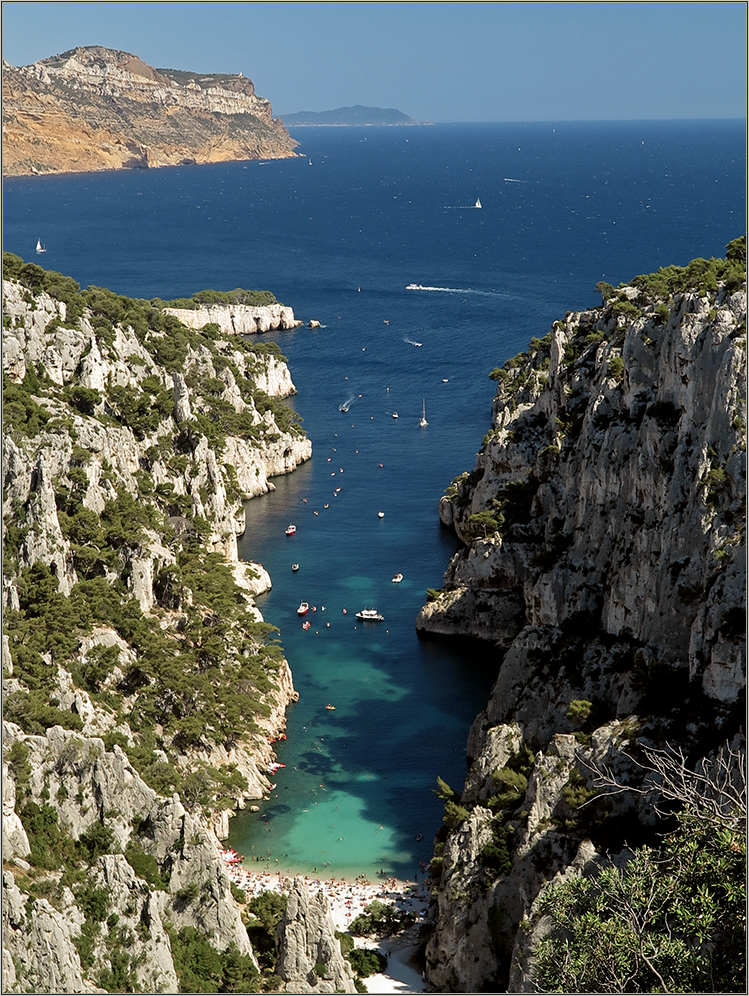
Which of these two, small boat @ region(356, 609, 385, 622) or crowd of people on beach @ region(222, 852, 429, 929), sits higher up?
small boat @ region(356, 609, 385, 622)

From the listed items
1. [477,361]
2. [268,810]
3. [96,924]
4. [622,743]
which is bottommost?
[268,810]

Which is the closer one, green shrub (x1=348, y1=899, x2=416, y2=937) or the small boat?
green shrub (x1=348, y1=899, x2=416, y2=937)

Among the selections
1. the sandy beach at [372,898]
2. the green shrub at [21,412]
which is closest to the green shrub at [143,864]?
the sandy beach at [372,898]

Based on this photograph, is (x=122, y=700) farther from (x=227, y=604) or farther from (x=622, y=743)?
(x=622, y=743)

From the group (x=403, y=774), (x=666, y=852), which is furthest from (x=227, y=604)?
(x=666, y=852)

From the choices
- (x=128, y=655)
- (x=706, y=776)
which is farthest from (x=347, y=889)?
(x=706, y=776)

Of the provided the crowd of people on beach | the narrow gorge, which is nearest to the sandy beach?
the crowd of people on beach

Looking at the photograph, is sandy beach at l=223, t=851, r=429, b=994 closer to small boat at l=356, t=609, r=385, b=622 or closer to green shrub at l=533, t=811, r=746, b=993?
green shrub at l=533, t=811, r=746, b=993
